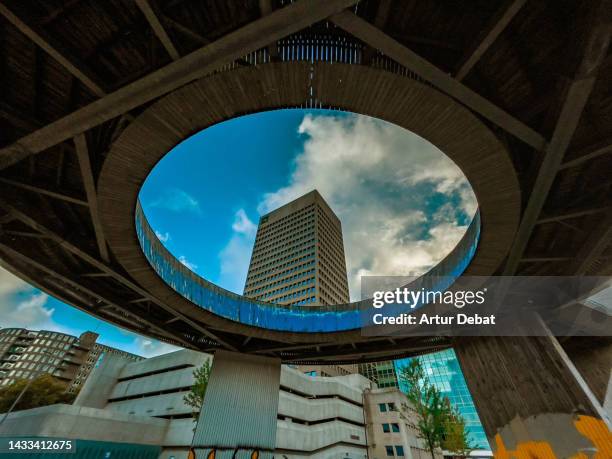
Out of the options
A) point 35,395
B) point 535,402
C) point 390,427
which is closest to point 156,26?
point 535,402

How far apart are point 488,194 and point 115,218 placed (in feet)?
35.8

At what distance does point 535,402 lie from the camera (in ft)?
32.1

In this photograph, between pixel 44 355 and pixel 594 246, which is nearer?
pixel 594 246

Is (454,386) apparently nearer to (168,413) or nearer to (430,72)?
(168,413)

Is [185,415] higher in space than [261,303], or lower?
lower

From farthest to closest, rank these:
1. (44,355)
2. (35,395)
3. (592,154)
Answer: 1. (44,355)
2. (35,395)
3. (592,154)

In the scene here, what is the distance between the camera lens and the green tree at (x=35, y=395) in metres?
38.8

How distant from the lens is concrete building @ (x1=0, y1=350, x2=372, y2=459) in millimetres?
24484

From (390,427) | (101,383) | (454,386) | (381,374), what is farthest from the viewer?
(381,374)

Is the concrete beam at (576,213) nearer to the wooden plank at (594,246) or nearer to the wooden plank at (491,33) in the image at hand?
the wooden plank at (594,246)

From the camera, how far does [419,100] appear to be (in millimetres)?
6039

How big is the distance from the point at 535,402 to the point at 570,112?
9889 mm

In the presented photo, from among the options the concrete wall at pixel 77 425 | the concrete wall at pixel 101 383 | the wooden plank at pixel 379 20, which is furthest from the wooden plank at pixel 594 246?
the concrete wall at pixel 101 383

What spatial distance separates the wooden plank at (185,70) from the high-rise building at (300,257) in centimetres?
6558
